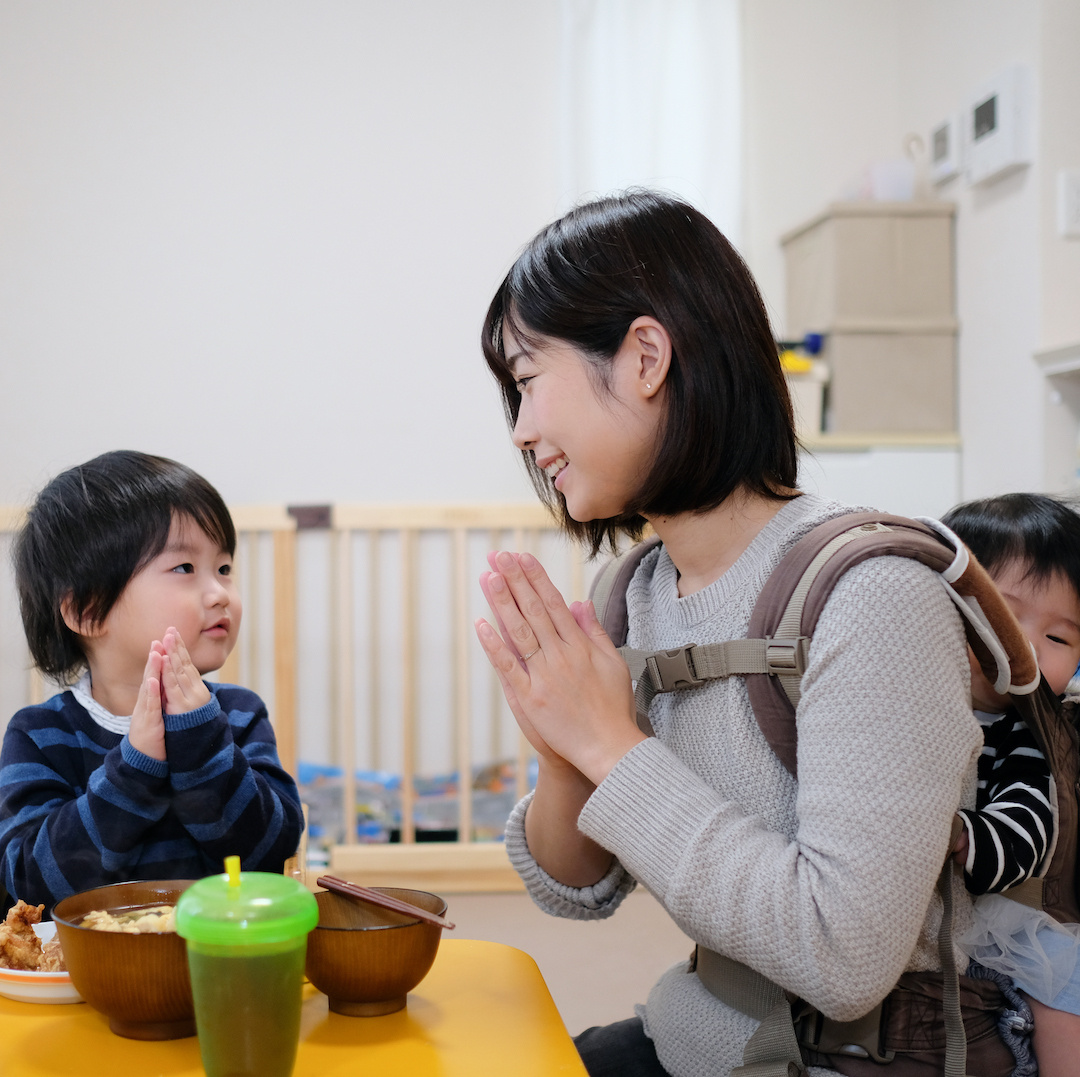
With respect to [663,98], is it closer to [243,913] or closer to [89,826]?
[89,826]

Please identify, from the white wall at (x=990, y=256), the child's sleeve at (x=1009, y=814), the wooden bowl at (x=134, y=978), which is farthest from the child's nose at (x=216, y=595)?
the white wall at (x=990, y=256)

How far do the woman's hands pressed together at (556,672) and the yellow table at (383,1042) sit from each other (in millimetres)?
171

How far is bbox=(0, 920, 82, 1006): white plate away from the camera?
0.71m

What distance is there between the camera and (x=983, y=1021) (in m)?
0.82

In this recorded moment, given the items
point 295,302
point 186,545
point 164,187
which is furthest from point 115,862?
point 164,187

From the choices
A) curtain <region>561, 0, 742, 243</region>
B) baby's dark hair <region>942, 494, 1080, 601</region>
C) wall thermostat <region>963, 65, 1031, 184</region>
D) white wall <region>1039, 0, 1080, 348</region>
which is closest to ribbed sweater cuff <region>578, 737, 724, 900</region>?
baby's dark hair <region>942, 494, 1080, 601</region>

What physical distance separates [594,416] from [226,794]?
19.8 inches

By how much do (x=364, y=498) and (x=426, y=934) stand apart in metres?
2.15

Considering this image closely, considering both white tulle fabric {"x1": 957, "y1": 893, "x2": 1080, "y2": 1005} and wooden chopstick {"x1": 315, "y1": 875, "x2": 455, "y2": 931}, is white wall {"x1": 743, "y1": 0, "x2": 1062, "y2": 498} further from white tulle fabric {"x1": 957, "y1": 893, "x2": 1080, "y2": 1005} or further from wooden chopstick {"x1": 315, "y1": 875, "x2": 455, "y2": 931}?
wooden chopstick {"x1": 315, "y1": 875, "x2": 455, "y2": 931}

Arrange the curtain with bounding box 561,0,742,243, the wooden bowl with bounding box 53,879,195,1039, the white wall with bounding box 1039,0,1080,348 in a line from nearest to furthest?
1. the wooden bowl with bounding box 53,879,195,1039
2. the white wall with bounding box 1039,0,1080,348
3. the curtain with bounding box 561,0,742,243

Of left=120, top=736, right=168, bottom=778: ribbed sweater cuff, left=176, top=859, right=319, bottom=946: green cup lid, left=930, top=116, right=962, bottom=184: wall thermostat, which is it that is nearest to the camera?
left=176, top=859, right=319, bottom=946: green cup lid

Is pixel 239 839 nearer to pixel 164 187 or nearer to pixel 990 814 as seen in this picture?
pixel 990 814

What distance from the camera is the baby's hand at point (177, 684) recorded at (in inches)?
37.9

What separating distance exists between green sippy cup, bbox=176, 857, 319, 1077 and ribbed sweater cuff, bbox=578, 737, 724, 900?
25cm
